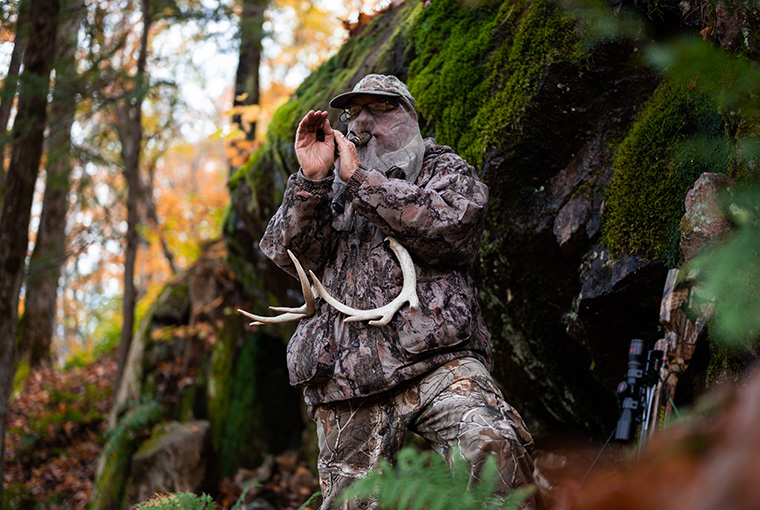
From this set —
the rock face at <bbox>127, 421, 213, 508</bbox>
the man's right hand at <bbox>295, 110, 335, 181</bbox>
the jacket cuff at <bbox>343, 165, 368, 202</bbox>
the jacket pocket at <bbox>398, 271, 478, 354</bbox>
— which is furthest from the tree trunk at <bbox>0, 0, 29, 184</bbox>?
the jacket pocket at <bbox>398, 271, 478, 354</bbox>

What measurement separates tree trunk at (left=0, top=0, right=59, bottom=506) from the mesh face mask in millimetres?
6013

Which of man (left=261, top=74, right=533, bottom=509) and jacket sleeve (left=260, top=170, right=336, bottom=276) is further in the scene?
jacket sleeve (left=260, top=170, right=336, bottom=276)

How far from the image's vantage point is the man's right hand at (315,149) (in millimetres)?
3461

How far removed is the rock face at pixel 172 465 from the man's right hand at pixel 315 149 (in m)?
5.79

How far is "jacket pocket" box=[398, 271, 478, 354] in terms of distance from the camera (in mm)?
3176

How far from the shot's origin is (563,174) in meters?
4.71

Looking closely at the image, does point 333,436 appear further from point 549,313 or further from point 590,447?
point 590,447

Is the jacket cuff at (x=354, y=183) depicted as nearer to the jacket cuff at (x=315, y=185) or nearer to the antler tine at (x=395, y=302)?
the jacket cuff at (x=315, y=185)

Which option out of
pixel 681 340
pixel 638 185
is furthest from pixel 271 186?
pixel 681 340

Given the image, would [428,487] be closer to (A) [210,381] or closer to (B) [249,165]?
(B) [249,165]

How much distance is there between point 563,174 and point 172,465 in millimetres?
6041

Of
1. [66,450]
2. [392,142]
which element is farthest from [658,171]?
[66,450]

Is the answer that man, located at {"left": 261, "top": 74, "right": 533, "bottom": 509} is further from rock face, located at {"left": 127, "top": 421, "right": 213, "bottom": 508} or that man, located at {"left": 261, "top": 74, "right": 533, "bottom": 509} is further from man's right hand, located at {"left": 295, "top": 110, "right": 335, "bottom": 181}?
rock face, located at {"left": 127, "top": 421, "right": 213, "bottom": 508}

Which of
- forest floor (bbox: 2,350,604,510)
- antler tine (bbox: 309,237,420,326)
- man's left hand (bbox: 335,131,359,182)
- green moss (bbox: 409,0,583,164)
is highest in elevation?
green moss (bbox: 409,0,583,164)
